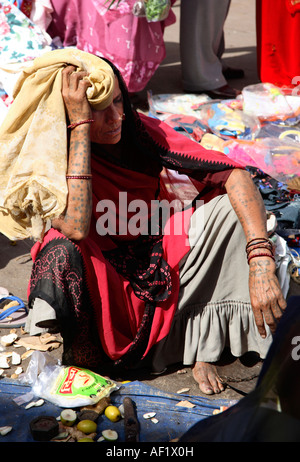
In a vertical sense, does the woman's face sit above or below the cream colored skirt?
above

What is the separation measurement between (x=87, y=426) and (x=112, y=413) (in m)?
0.12

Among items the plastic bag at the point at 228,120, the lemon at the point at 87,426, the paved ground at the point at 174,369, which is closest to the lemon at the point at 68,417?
the lemon at the point at 87,426

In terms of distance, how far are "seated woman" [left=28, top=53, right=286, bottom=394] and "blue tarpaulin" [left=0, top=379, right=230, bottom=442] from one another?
0.46 feet

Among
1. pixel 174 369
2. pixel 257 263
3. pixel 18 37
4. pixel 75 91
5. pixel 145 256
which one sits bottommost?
pixel 174 369

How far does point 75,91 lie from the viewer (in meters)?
2.26

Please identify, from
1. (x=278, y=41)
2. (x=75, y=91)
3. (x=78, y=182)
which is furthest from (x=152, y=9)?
(x=78, y=182)

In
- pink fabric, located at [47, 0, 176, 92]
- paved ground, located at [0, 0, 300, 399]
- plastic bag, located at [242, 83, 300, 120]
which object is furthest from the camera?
plastic bag, located at [242, 83, 300, 120]

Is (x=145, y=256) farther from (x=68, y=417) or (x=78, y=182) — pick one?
(x=68, y=417)

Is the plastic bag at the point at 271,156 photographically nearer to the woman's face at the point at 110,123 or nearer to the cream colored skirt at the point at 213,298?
the cream colored skirt at the point at 213,298

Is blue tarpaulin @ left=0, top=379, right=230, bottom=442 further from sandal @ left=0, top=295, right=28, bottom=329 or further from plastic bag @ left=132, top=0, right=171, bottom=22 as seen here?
plastic bag @ left=132, top=0, right=171, bottom=22

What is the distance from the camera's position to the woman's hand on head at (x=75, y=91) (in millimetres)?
2258

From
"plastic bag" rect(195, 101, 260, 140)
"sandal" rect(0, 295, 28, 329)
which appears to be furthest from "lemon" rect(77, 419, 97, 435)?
"plastic bag" rect(195, 101, 260, 140)

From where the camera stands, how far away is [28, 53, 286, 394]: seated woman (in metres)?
2.33

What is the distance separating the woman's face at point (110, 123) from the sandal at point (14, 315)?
0.98 meters
